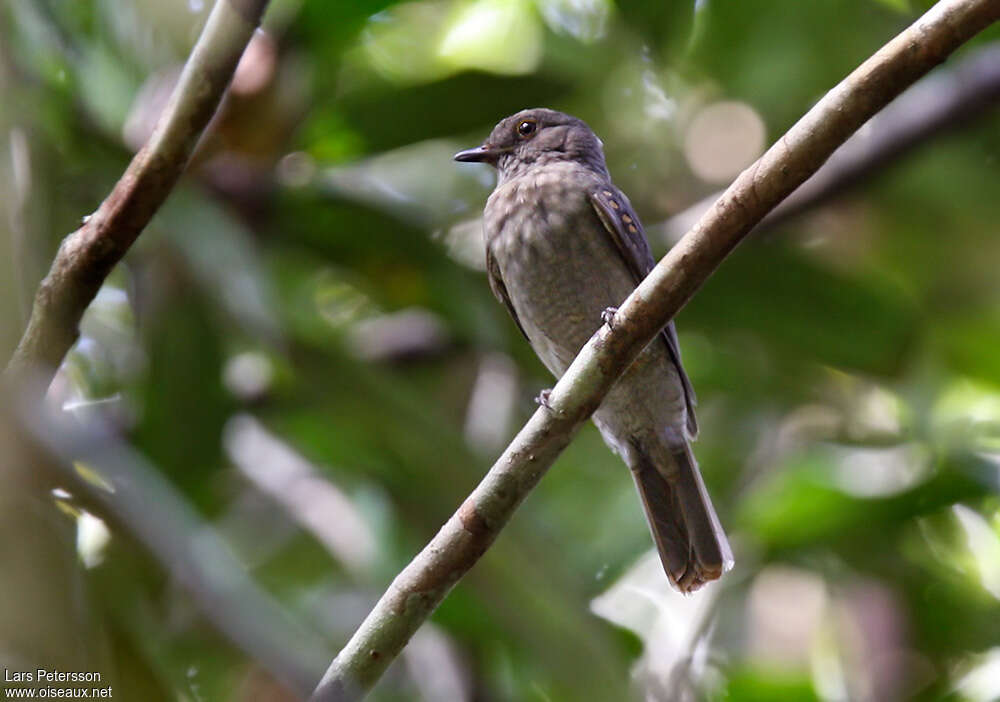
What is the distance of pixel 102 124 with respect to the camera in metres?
4.61

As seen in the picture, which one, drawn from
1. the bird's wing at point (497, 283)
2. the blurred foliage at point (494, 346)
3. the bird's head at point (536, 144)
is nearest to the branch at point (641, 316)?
the blurred foliage at point (494, 346)

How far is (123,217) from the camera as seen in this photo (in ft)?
9.07

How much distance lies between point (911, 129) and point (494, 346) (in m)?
2.06

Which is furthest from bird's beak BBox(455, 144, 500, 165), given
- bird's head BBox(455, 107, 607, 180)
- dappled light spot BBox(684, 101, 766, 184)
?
dappled light spot BBox(684, 101, 766, 184)

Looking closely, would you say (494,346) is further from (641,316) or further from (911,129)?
(641,316)

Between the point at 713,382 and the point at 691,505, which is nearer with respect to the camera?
the point at 691,505

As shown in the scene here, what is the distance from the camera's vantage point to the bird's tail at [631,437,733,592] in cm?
416

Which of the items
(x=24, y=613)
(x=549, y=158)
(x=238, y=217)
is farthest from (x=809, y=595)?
(x=24, y=613)

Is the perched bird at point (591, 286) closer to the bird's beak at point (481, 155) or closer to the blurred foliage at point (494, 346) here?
the bird's beak at point (481, 155)

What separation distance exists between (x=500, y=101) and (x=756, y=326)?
1.39m

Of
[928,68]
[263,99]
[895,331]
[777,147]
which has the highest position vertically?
[928,68]

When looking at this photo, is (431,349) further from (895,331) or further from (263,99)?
(895,331)

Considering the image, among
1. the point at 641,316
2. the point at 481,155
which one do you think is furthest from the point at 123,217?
the point at 481,155

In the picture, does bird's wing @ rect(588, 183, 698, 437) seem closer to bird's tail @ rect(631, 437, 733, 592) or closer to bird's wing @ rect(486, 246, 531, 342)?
bird's wing @ rect(486, 246, 531, 342)
